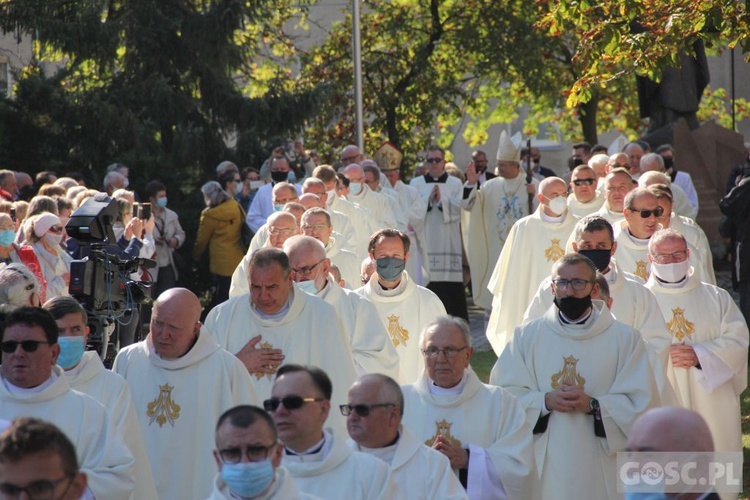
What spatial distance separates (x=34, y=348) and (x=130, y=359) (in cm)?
133

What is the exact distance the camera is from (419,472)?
220 inches

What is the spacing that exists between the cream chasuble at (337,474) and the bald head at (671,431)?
1.52m

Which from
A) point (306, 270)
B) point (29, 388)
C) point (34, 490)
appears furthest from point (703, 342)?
point (34, 490)

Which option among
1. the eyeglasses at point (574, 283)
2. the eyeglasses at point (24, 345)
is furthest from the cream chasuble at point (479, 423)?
the eyeglasses at point (24, 345)

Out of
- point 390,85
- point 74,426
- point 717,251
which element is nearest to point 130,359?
point 74,426

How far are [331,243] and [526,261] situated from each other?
173 cm

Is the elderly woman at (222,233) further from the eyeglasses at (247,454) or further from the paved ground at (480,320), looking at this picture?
the eyeglasses at (247,454)

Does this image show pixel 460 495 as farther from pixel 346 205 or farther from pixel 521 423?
pixel 346 205

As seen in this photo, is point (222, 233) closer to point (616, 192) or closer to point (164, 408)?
point (616, 192)

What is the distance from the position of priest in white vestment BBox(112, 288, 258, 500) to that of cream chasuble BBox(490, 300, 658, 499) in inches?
59.3

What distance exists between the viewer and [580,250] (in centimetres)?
864

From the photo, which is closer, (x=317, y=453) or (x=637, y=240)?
(x=317, y=453)

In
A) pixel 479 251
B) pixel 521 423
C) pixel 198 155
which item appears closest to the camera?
pixel 521 423

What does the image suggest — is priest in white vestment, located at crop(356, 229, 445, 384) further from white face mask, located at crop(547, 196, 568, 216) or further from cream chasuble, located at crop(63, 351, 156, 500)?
cream chasuble, located at crop(63, 351, 156, 500)
